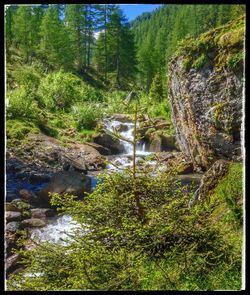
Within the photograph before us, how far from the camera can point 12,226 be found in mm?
5297

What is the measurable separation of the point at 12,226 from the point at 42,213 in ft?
1.55

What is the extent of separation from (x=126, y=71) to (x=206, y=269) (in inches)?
123

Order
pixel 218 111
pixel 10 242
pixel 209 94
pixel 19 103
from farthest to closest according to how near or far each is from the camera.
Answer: pixel 209 94 → pixel 218 111 → pixel 19 103 → pixel 10 242

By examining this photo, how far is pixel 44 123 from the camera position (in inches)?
224

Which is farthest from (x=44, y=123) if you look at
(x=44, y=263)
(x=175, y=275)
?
(x=175, y=275)

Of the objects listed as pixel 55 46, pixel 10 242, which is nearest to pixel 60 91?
pixel 55 46

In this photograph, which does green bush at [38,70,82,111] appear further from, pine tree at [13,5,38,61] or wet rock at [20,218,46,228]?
wet rock at [20,218,46,228]

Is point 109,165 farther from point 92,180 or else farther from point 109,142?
point 109,142

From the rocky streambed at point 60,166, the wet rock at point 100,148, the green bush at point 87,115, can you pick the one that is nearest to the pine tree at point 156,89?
the rocky streambed at point 60,166

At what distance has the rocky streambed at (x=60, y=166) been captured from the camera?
5254mm

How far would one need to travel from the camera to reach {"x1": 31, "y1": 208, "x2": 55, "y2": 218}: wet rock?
555 cm

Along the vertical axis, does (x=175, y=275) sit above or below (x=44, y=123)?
below

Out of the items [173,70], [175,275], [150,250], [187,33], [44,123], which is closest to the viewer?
[175,275]
